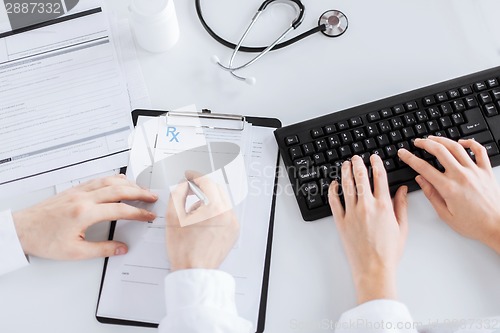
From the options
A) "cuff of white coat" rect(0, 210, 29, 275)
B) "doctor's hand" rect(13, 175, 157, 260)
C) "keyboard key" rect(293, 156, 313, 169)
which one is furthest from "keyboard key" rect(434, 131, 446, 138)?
"cuff of white coat" rect(0, 210, 29, 275)

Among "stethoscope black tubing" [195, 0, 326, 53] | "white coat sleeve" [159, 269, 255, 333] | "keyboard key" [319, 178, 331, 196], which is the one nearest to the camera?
"white coat sleeve" [159, 269, 255, 333]

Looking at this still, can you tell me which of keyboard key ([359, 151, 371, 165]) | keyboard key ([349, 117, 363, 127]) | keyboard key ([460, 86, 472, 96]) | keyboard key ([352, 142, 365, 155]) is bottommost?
keyboard key ([359, 151, 371, 165])

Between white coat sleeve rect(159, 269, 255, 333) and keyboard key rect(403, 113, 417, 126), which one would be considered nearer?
white coat sleeve rect(159, 269, 255, 333)

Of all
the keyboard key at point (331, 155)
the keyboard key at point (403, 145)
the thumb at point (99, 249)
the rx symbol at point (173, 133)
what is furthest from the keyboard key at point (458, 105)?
the thumb at point (99, 249)

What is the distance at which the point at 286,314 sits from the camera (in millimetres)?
702

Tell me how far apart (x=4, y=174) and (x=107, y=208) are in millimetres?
194

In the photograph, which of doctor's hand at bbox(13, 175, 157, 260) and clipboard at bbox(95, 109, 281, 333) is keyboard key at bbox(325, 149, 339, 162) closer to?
clipboard at bbox(95, 109, 281, 333)

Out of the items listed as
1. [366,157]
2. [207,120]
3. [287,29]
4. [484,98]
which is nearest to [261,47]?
[287,29]

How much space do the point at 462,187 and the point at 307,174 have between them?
23 centimetres

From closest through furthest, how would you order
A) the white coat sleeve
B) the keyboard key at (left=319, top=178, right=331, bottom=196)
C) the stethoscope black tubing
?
the white coat sleeve
the keyboard key at (left=319, top=178, right=331, bottom=196)
the stethoscope black tubing

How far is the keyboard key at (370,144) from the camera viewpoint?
2.52 ft

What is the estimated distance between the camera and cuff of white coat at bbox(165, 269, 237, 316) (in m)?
0.66

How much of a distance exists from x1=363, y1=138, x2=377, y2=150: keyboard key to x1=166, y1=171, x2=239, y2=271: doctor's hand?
0.23 metres

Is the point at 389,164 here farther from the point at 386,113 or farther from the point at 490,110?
the point at 490,110
